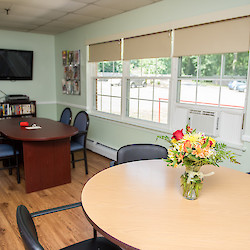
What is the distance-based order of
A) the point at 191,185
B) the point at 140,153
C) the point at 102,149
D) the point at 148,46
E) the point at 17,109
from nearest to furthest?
the point at 191,185
the point at 140,153
the point at 148,46
the point at 102,149
the point at 17,109

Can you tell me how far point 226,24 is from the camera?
2.80 meters

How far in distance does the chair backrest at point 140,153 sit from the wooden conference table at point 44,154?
46.1 inches

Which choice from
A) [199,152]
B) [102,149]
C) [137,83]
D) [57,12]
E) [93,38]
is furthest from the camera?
[102,149]

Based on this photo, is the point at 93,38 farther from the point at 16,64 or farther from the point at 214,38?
the point at 214,38

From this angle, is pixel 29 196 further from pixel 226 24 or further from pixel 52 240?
pixel 226 24

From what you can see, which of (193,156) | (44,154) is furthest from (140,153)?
(44,154)

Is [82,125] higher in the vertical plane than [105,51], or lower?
lower

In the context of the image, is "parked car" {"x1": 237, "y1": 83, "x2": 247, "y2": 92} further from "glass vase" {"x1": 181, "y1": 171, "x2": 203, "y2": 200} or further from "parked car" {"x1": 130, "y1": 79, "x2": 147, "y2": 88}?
"glass vase" {"x1": 181, "y1": 171, "x2": 203, "y2": 200}

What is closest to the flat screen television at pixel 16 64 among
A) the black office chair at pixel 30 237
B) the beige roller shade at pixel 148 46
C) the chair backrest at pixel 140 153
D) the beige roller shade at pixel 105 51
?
the beige roller shade at pixel 105 51

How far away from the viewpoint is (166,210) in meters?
1.46

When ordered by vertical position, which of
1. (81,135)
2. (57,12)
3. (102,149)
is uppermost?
(57,12)

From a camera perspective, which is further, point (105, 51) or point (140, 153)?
point (105, 51)

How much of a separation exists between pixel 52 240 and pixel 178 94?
2.38m

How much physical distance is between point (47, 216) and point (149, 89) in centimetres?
235
